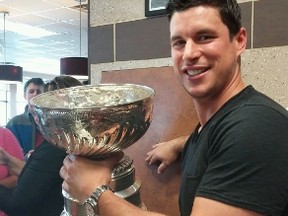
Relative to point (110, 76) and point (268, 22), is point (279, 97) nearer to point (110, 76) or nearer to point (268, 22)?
point (268, 22)

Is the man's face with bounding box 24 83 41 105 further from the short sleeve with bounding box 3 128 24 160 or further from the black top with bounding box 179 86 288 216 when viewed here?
the black top with bounding box 179 86 288 216

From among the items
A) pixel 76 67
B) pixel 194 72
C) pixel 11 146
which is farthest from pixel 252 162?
pixel 76 67

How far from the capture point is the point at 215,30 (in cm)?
87

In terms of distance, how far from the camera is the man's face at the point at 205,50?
2.86 ft

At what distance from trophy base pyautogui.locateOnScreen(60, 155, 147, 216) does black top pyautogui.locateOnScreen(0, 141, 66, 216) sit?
0.51 m

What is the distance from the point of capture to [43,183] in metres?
1.38

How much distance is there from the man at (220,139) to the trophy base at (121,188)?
0.02 meters

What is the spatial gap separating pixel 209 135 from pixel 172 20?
0.28 m

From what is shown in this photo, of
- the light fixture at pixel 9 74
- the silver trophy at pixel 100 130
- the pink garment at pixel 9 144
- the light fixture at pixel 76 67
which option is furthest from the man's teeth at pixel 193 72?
the light fixture at pixel 9 74

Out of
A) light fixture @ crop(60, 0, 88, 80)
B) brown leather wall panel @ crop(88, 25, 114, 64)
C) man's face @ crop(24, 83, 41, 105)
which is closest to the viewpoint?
brown leather wall panel @ crop(88, 25, 114, 64)

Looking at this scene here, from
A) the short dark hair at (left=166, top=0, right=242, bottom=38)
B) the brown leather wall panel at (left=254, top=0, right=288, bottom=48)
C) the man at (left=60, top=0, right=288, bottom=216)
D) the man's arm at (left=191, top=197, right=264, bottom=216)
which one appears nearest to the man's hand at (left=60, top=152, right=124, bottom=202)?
the man at (left=60, top=0, right=288, bottom=216)

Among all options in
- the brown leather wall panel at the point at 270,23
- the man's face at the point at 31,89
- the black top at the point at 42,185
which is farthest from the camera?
the man's face at the point at 31,89

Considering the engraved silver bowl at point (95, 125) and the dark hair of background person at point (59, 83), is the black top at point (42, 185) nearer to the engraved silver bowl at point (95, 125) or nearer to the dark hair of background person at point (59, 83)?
the dark hair of background person at point (59, 83)

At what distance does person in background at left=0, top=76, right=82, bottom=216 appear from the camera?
139 cm
